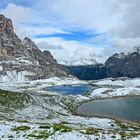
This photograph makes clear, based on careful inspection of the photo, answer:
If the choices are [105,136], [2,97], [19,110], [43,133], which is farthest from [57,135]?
[2,97]

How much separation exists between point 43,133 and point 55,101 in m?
121

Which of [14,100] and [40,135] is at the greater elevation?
[40,135]

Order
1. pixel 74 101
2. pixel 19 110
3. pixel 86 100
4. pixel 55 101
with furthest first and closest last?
1. pixel 86 100
2. pixel 74 101
3. pixel 55 101
4. pixel 19 110

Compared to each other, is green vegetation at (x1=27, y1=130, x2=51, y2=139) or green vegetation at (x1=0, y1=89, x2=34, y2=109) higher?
green vegetation at (x1=27, y1=130, x2=51, y2=139)

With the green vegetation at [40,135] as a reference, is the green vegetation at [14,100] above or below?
below

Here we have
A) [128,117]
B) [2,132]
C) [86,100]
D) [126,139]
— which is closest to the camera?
[126,139]

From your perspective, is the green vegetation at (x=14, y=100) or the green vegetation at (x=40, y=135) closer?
the green vegetation at (x=40, y=135)

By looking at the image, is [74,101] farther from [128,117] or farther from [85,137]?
[85,137]

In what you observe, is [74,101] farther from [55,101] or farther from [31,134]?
[31,134]

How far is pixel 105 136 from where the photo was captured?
44156 mm

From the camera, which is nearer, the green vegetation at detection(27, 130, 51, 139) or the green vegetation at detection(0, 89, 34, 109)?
the green vegetation at detection(27, 130, 51, 139)

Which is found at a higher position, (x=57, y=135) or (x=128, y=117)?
(x=57, y=135)

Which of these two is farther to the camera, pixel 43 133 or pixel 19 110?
pixel 19 110

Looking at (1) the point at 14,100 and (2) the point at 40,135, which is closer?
(2) the point at 40,135
